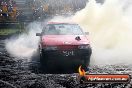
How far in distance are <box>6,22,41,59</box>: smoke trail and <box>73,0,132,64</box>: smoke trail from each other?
112 inches

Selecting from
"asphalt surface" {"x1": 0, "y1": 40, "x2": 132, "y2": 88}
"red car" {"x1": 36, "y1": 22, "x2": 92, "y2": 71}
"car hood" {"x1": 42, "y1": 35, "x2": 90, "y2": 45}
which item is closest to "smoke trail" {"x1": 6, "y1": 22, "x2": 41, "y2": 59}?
"asphalt surface" {"x1": 0, "y1": 40, "x2": 132, "y2": 88}

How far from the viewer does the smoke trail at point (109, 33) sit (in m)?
14.0

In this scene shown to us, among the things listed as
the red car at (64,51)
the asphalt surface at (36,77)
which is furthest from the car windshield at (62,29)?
the asphalt surface at (36,77)

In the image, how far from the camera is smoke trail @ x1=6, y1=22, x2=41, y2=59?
14.9m

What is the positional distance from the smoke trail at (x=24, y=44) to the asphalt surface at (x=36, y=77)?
180 centimetres

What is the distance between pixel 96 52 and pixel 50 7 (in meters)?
16.5

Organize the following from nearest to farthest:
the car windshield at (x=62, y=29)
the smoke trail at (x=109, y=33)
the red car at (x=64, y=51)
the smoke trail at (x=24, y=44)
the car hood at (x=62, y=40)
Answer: the red car at (x=64, y=51), the car hood at (x=62, y=40), the car windshield at (x=62, y=29), the smoke trail at (x=109, y=33), the smoke trail at (x=24, y=44)

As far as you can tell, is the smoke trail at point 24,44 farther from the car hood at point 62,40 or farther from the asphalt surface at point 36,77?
the car hood at point 62,40

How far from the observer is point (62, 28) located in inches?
528

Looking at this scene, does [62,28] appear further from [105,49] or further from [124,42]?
[124,42]

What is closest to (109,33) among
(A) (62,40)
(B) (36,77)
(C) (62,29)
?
(C) (62,29)

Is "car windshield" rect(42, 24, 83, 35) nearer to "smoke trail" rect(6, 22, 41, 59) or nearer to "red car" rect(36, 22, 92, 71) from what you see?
"red car" rect(36, 22, 92, 71)

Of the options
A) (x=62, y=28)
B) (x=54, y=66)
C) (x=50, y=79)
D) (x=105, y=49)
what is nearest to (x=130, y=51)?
(x=105, y=49)

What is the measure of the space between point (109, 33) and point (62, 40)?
21.0 feet
